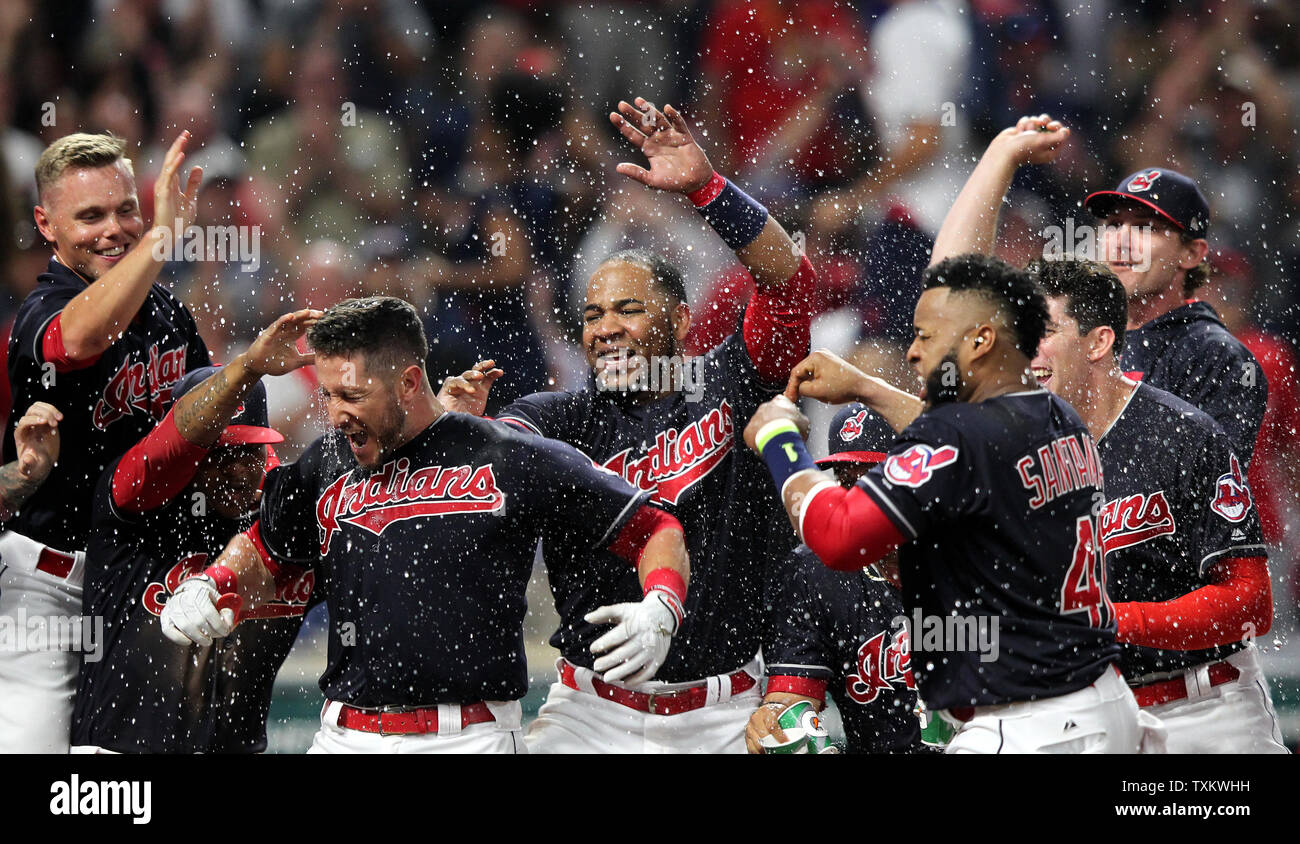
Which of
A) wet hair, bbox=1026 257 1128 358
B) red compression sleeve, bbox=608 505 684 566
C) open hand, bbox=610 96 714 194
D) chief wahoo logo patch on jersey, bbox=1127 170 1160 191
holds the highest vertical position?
chief wahoo logo patch on jersey, bbox=1127 170 1160 191

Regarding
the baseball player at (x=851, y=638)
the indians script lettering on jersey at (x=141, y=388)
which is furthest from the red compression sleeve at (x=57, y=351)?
the baseball player at (x=851, y=638)

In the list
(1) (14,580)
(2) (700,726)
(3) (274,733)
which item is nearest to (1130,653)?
(2) (700,726)

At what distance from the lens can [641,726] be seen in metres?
3.88

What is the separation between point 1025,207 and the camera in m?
6.91

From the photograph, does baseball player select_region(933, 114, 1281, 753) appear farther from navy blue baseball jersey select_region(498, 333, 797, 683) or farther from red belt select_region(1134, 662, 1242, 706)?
navy blue baseball jersey select_region(498, 333, 797, 683)

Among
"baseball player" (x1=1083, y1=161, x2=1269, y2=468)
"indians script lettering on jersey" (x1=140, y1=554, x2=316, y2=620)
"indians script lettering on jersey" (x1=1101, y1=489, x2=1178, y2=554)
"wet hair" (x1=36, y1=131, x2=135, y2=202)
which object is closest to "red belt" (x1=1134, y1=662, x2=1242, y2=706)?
"indians script lettering on jersey" (x1=1101, y1=489, x2=1178, y2=554)

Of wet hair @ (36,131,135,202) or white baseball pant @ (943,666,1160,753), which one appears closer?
white baseball pant @ (943,666,1160,753)

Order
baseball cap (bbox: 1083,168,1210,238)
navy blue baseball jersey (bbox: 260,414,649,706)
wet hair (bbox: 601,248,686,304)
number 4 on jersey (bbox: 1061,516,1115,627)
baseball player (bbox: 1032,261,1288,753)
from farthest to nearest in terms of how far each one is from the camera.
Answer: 1. baseball cap (bbox: 1083,168,1210,238)
2. wet hair (bbox: 601,248,686,304)
3. baseball player (bbox: 1032,261,1288,753)
4. navy blue baseball jersey (bbox: 260,414,649,706)
5. number 4 on jersey (bbox: 1061,516,1115,627)

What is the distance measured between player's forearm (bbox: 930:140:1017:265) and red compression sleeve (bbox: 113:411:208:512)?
2.16 m

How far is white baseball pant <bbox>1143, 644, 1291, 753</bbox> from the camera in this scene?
3852mm

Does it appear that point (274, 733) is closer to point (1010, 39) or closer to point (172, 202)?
point (172, 202)

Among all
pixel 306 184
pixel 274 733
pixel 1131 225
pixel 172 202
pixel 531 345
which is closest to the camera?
pixel 172 202

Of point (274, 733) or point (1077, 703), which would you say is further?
point (274, 733)

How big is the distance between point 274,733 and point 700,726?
282cm
